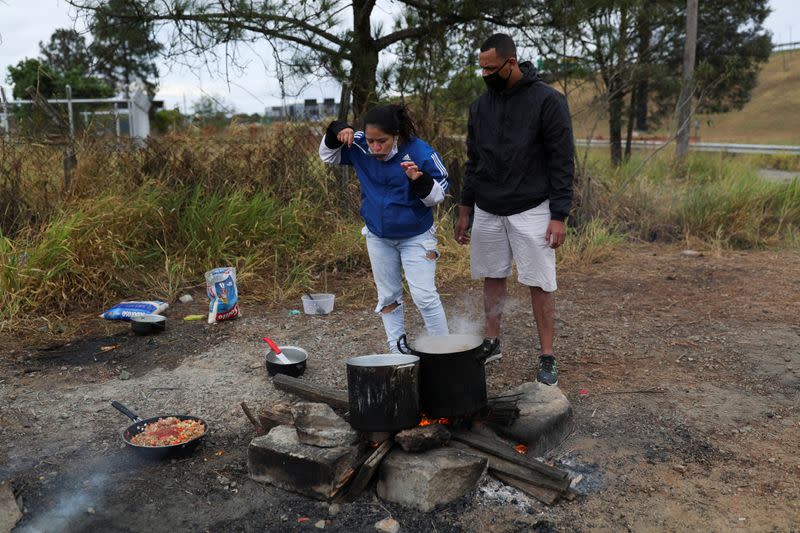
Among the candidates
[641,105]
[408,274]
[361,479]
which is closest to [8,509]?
[361,479]

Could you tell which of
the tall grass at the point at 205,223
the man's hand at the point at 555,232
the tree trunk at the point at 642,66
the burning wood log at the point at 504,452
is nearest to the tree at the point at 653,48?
the tree trunk at the point at 642,66

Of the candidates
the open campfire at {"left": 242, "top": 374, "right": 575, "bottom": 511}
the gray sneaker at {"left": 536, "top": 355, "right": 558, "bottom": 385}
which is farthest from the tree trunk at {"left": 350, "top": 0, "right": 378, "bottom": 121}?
the open campfire at {"left": 242, "top": 374, "right": 575, "bottom": 511}

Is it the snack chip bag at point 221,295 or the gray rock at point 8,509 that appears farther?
the snack chip bag at point 221,295

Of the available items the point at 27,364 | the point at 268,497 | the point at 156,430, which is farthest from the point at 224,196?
the point at 268,497

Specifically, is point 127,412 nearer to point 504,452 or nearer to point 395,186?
point 395,186

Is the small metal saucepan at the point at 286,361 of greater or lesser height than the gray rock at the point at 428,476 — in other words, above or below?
above

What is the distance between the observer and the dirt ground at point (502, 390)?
2.97m

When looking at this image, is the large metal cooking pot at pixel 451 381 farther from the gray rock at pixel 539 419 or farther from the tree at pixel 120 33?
the tree at pixel 120 33

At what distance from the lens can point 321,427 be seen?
3260 mm

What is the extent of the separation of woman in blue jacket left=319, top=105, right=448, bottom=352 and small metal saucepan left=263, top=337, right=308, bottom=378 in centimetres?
70

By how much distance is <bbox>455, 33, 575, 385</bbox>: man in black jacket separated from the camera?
154 inches

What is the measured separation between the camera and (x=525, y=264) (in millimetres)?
4113

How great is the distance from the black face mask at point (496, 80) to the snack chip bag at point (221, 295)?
8.68ft

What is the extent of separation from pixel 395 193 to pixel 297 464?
5.09 feet
